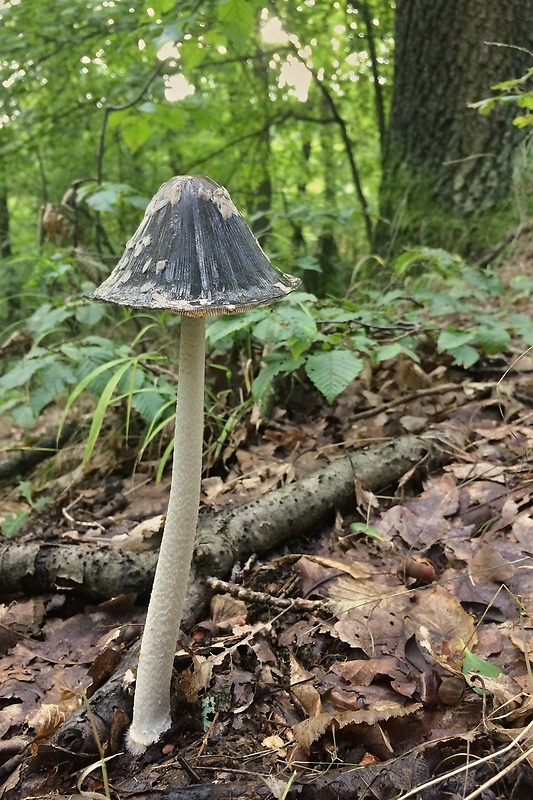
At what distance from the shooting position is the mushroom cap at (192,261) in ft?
4.99

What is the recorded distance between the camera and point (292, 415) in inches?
158

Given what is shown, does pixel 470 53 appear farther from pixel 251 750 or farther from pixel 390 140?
pixel 251 750

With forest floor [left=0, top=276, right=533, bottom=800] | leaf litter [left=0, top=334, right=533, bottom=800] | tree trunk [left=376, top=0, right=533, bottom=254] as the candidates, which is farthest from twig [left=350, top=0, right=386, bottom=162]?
leaf litter [left=0, top=334, right=533, bottom=800]

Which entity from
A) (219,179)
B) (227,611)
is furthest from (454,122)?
(227,611)

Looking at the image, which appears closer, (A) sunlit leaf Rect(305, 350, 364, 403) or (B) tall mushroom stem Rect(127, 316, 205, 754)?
(B) tall mushroom stem Rect(127, 316, 205, 754)

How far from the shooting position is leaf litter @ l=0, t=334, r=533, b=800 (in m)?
1.68

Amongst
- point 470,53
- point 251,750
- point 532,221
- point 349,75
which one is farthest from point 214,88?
point 251,750

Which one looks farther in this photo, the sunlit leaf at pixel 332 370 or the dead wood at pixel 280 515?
the sunlit leaf at pixel 332 370

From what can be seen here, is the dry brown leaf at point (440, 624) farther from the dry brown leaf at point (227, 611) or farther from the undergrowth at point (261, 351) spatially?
the undergrowth at point (261, 351)

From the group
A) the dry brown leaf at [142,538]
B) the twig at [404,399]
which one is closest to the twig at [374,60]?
the twig at [404,399]

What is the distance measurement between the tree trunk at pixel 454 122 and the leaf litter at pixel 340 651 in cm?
300

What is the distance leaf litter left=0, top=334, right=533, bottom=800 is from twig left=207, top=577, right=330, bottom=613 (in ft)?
0.04

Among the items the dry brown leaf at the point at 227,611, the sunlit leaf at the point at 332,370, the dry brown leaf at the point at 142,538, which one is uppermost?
the sunlit leaf at the point at 332,370

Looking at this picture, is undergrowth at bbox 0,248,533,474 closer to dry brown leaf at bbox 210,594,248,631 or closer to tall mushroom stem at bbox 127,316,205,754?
dry brown leaf at bbox 210,594,248,631
